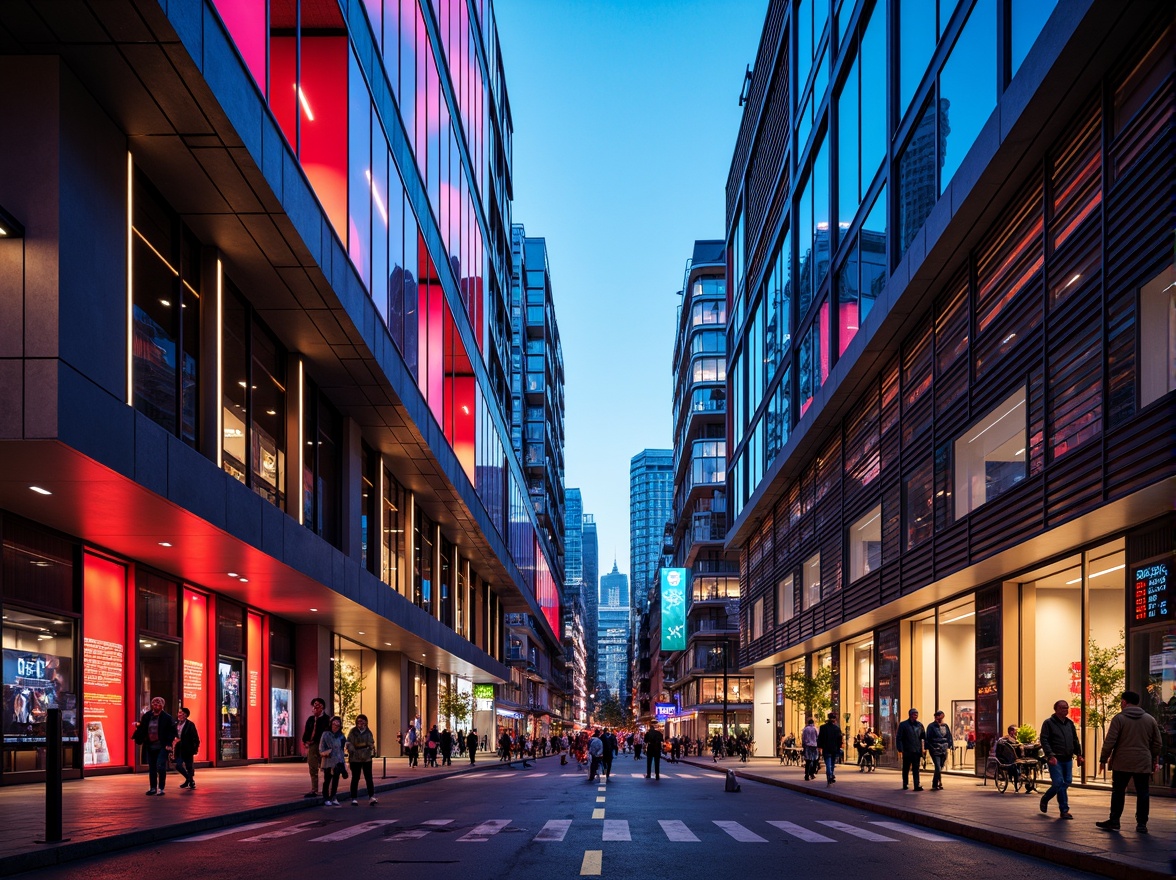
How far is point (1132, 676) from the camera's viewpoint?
20641 millimetres

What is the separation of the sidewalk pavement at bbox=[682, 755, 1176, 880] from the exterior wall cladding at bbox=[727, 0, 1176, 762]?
2523 millimetres

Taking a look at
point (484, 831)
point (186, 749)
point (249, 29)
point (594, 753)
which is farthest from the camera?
point (594, 753)

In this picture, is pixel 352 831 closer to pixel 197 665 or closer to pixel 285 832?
pixel 285 832

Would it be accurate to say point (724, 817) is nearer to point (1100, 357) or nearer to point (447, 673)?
point (1100, 357)

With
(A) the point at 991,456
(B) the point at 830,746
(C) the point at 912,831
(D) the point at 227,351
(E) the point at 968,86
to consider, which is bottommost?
(B) the point at 830,746

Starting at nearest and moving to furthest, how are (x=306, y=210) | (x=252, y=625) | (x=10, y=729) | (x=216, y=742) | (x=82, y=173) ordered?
1. (x=82, y=173)
2. (x=10, y=729)
3. (x=306, y=210)
4. (x=216, y=742)
5. (x=252, y=625)

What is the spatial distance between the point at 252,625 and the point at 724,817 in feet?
64.7

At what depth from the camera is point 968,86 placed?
24500 millimetres

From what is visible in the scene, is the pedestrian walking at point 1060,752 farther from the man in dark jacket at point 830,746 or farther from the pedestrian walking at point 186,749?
the pedestrian walking at point 186,749

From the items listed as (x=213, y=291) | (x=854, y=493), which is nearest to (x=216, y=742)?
(x=213, y=291)

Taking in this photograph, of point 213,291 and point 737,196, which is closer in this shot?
point 213,291

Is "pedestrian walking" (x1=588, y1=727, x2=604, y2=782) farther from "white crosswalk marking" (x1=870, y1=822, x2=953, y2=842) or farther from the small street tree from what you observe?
"white crosswalk marking" (x1=870, y1=822, x2=953, y2=842)

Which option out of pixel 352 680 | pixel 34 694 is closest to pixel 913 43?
pixel 34 694

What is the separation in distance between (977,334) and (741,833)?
14.3 m
